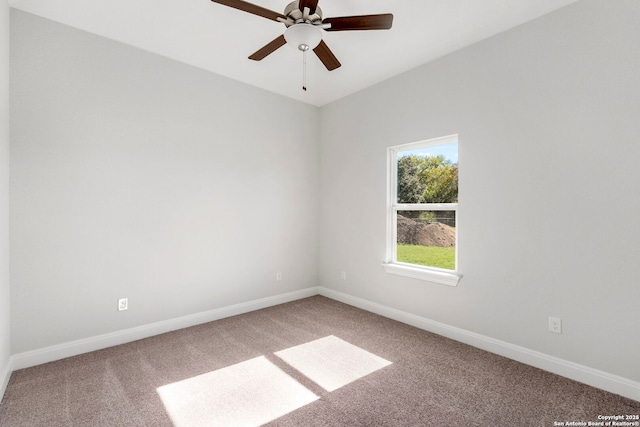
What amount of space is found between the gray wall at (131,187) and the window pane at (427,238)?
1.62m

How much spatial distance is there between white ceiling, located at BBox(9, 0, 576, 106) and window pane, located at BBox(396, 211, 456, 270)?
5.48ft

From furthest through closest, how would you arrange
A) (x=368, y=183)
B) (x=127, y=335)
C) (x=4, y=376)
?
(x=368, y=183) < (x=127, y=335) < (x=4, y=376)

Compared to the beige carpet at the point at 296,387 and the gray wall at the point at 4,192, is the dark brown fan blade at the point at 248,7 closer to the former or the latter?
the gray wall at the point at 4,192

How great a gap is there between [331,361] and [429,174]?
2189mm

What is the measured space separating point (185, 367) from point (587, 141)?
3574 millimetres

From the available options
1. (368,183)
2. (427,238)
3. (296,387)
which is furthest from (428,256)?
(296,387)

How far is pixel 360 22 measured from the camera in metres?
2.04

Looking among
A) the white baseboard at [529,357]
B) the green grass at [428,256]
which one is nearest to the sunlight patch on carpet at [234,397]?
the white baseboard at [529,357]

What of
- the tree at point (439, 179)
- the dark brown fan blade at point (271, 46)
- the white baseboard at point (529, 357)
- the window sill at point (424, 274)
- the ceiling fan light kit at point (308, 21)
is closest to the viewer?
the ceiling fan light kit at point (308, 21)

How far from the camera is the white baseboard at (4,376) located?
2.04 metres

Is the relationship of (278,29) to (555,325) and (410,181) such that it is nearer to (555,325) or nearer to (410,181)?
(410,181)

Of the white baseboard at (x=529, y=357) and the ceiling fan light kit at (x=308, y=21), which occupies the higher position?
the ceiling fan light kit at (x=308, y=21)

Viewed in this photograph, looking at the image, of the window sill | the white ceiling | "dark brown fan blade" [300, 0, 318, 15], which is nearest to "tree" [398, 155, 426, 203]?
the window sill

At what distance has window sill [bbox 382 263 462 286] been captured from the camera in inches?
116
